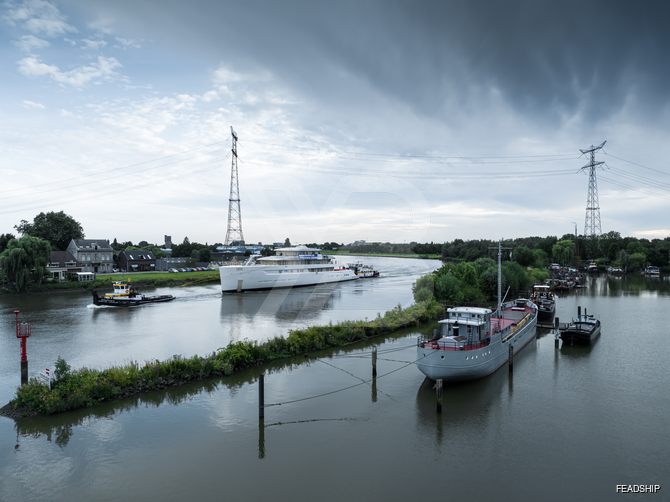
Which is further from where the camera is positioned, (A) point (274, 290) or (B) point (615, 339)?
(A) point (274, 290)

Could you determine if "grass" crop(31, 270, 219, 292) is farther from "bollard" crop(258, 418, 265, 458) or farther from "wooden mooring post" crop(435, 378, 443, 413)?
"wooden mooring post" crop(435, 378, 443, 413)

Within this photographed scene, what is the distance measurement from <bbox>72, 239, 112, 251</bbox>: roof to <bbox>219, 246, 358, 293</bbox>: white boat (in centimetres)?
3097

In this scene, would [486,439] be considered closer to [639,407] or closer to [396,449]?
[396,449]

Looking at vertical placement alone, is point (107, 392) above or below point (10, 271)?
below

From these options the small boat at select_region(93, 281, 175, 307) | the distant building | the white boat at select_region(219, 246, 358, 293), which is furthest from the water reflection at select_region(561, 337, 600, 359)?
the distant building

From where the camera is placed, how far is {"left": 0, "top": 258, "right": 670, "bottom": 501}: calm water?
12312 millimetres

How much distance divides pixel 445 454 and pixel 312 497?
4902mm

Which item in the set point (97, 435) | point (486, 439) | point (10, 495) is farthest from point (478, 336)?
point (10, 495)

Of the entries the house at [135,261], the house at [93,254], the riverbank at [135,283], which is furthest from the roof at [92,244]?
the riverbank at [135,283]

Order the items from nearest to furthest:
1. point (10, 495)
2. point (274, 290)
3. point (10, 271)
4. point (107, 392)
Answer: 1. point (10, 495)
2. point (107, 392)
3. point (10, 271)
4. point (274, 290)

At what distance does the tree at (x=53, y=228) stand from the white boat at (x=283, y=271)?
43094mm

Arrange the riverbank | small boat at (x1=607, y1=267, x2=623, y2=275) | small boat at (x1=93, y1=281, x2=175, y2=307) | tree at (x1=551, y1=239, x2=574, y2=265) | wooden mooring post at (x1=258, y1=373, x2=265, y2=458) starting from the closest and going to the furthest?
1. wooden mooring post at (x1=258, y1=373, x2=265, y2=458)
2. small boat at (x1=93, y1=281, x2=175, y2=307)
3. the riverbank
4. small boat at (x1=607, y1=267, x2=623, y2=275)
5. tree at (x1=551, y1=239, x2=574, y2=265)

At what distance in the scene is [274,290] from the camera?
65.2 m

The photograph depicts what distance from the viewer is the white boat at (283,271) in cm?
6044
